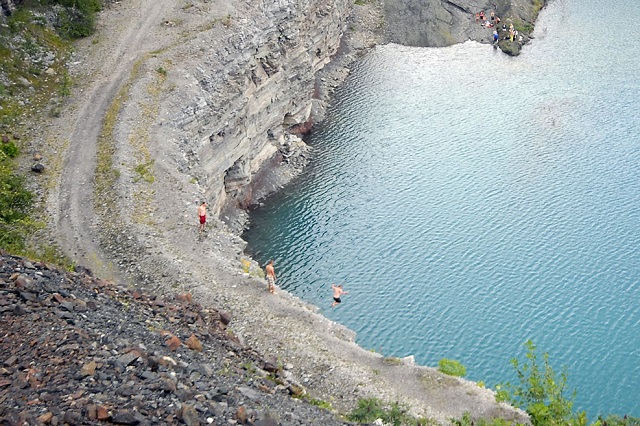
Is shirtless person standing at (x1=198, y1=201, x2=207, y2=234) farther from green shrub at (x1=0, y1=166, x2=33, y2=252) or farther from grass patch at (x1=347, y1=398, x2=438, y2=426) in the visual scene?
grass patch at (x1=347, y1=398, x2=438, y2=426)

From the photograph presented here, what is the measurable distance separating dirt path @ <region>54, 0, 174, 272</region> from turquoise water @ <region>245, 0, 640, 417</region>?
1486cm

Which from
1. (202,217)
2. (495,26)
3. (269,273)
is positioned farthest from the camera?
(495,26)

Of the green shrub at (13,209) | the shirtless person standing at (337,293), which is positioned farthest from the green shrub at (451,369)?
the green shrub at (13,209)

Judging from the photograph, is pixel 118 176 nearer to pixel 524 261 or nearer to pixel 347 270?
pixel 347 270

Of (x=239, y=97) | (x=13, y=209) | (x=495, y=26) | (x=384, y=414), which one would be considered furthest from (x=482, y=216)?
(x=495, y=26)

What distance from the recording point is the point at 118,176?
41656 millimetres

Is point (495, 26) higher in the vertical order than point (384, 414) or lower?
higher

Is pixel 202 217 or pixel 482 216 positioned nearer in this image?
pixel 202 217

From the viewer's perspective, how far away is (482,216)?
57.1 meters

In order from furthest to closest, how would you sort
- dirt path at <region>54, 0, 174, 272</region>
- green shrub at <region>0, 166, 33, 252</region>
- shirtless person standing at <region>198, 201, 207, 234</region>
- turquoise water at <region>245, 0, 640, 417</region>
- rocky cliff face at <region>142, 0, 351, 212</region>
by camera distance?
rocky cliff face at <region>142, 0, 351, 212</region>
turquoise water at <region>245, 0, 640, 417</region>
shirtless person standing at <region>198, 201, 207, 234</region>
dirt path at <region>54, 0, 174, 272</region>
green shrub at <region>0, 166, 33, 252</region>

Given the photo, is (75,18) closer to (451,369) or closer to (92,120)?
(92,120)

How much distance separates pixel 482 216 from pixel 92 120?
29543 millimetres

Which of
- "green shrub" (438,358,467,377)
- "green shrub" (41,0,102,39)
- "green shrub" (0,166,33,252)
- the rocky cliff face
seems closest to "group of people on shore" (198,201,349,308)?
the rocky cliff face

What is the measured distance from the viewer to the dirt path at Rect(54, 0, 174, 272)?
37241 mm
